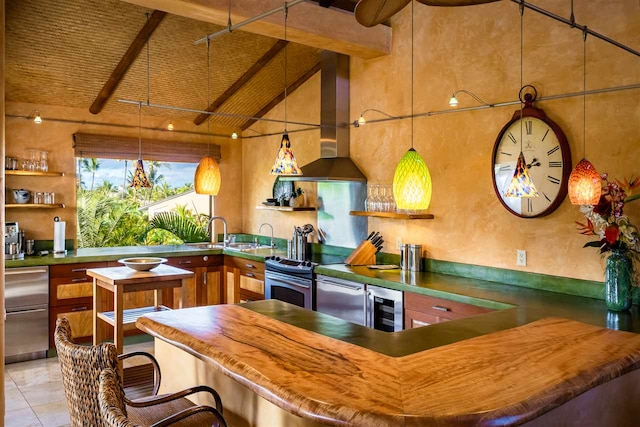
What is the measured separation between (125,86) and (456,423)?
5571mm

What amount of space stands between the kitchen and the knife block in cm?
20

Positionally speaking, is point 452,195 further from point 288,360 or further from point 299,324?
point 288,360

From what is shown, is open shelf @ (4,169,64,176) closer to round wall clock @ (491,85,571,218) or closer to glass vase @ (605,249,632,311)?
round wall clock @ (491,85,571,218)

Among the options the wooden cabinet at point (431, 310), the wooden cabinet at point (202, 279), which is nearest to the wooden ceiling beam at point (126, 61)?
the wooden cabinet at point (202, 279)

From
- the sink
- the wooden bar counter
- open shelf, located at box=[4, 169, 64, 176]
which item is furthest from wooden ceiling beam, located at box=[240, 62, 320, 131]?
the wooden bar counter

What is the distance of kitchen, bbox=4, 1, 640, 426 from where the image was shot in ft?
11.6

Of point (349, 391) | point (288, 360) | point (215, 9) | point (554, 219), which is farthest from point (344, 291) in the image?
point (349, 391)

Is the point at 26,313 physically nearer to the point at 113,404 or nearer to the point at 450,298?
the point at 450,298

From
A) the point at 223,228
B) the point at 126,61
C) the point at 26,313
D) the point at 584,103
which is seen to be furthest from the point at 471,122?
the point at 26,313

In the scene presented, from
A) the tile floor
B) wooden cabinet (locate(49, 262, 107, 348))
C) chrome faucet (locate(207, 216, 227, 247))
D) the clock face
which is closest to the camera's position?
the clock face

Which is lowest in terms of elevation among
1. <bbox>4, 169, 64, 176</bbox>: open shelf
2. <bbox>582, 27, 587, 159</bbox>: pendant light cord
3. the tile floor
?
the tile floor

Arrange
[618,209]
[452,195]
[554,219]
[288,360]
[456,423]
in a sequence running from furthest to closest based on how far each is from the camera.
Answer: [452,195] < [554,219] < [618,209] < [288,360] < [456,423]

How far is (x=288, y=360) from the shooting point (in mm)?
1945

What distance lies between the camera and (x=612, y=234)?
307cm
